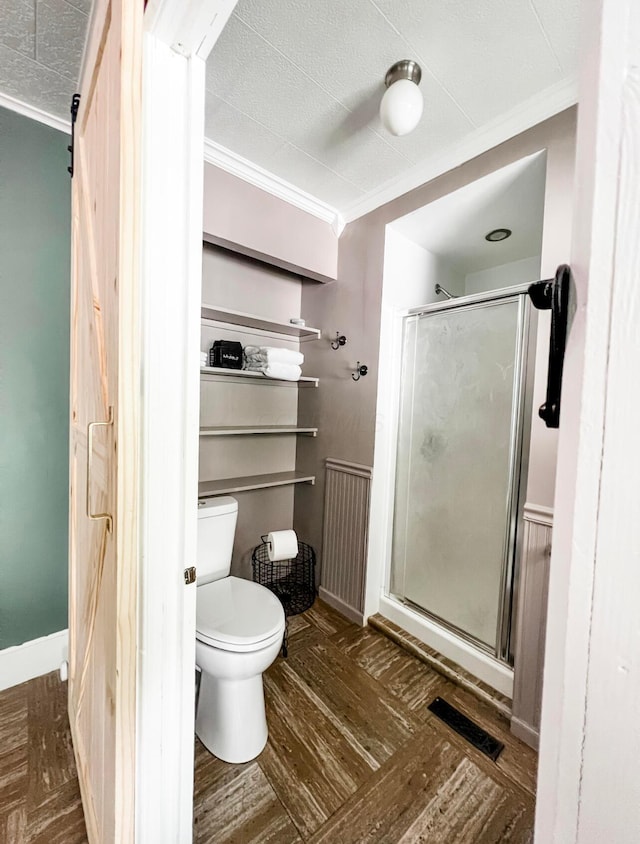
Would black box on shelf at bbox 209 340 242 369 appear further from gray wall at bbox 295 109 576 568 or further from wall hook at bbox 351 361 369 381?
wall hook at bbox 351 361 369 381

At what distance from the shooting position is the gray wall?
132 cm

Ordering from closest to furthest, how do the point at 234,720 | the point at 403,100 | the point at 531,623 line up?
the point at 403,100, the point at 234,720, the point at 531,623

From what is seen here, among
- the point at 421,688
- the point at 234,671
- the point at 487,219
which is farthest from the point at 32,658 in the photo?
the point at 487,219

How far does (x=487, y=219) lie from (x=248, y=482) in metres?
1.94

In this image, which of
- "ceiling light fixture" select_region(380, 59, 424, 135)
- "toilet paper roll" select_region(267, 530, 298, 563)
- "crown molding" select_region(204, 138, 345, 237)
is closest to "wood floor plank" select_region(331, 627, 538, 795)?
"toilet paper roll" select_region(267, 530, 298, 563)

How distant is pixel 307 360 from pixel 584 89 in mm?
2138

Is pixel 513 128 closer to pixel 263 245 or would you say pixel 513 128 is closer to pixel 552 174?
pixel 552 174

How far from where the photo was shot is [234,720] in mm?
1271

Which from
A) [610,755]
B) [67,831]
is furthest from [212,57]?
[67,831]

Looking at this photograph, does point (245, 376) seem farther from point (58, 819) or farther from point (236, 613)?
point (58, 819)

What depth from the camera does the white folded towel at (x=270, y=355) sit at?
77.9 inches

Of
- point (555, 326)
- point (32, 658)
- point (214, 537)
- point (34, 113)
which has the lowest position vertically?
point (32, 658)

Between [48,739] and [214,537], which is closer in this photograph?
[48,739]

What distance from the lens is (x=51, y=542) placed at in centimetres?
159
